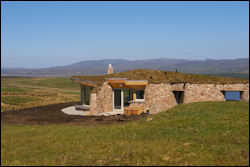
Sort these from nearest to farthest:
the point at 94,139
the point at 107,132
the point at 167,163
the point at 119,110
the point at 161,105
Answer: the point at 167,163
the point at 94,139
the point at 107,132
the point at 161,105
the point at 119,110

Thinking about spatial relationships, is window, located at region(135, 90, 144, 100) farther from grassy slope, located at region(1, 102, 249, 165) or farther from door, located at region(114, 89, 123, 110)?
grassy slope, located at region(1, 102, 249, 165)

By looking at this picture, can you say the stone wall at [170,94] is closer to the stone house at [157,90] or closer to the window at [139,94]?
the stone house at [157,90]

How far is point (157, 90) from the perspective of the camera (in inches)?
1005

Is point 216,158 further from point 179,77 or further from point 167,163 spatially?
point 179,77

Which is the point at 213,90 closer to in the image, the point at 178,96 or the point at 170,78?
the point at 178,96

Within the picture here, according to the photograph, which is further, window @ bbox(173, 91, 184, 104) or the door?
the door

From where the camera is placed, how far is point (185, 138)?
1292 centimetres

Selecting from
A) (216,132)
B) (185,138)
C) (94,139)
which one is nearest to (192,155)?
(185,138)

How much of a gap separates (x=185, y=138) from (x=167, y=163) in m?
3.48

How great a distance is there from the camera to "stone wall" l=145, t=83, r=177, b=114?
2541 centimetres

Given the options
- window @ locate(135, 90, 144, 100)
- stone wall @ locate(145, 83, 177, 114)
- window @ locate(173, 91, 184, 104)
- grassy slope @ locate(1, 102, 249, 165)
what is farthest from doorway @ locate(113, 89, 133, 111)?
grassy slope @ locate(1, 102, 249, 165)

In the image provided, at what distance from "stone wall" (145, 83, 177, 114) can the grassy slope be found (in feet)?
23.6

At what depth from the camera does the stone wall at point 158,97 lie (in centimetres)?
2541

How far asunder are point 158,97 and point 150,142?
42.6 ft
